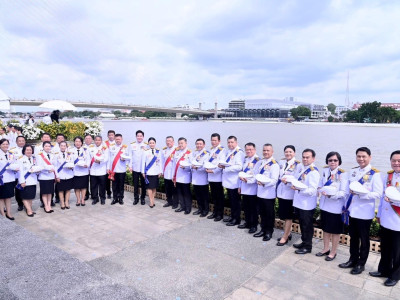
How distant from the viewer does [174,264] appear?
4.14 metres

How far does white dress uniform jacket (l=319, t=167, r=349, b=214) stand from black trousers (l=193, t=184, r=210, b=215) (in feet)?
8.34

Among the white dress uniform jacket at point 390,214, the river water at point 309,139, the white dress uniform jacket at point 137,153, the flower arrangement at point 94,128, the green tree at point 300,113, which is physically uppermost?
the green tree at point 300,113

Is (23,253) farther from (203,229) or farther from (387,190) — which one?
(387,190)

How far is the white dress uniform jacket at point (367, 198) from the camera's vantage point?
3856 millimetres

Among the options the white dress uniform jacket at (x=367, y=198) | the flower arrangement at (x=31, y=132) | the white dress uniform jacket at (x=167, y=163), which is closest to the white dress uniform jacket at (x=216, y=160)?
the white dress uniform jacket at (x=167, y=163)

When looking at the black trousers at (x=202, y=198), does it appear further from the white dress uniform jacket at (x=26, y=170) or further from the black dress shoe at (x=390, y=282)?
the black dress shoe at (x=390, y=282)

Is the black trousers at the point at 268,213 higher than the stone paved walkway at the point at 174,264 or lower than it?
higher

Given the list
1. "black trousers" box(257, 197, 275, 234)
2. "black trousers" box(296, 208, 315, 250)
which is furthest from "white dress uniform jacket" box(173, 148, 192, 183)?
"black trousers" box(296, 208, 315, 250)

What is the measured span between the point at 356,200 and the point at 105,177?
5.44 meters

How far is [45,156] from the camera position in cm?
626

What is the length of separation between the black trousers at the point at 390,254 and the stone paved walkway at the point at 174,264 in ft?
0.57

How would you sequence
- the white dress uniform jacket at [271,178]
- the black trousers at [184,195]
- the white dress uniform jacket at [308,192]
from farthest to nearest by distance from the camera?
1. the black trousers at [184,195]
2. the white dress uniform jacket at [271,178]
3. the white dress uniform jacket at [308,192]

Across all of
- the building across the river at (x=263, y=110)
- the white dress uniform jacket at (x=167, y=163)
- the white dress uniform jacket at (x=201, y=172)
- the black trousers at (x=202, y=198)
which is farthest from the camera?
the building across the river at (x=263, y=110)

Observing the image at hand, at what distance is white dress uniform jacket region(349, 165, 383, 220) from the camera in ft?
12.6
